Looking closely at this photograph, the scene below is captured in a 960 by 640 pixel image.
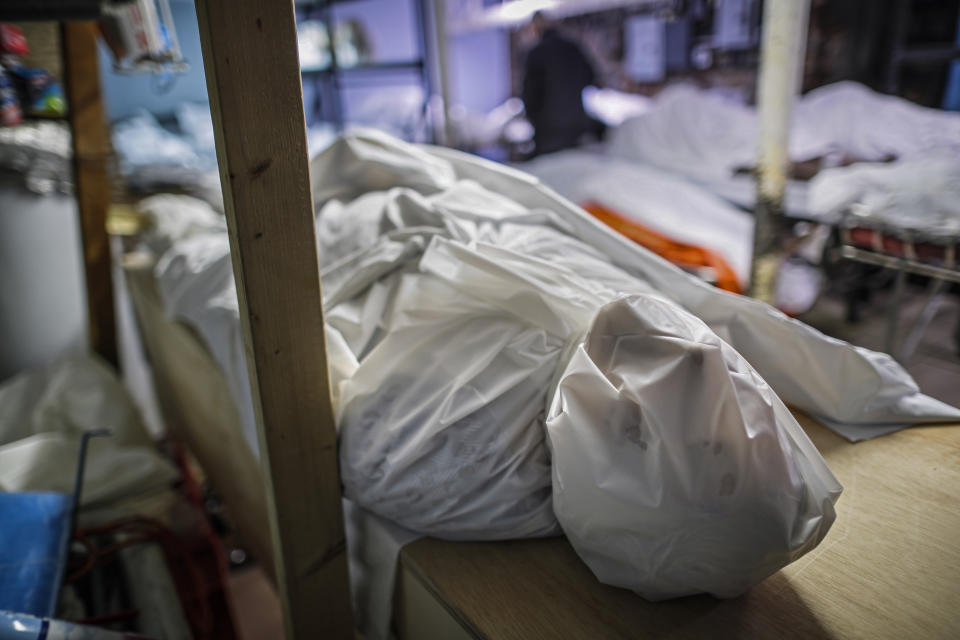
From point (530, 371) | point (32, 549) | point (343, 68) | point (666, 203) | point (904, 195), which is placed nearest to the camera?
point (530, 371)

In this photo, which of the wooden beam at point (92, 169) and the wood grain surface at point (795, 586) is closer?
the wood grain surface at point (795, 586)

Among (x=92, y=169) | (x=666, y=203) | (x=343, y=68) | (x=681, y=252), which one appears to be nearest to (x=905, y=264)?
(x=681, y=252)

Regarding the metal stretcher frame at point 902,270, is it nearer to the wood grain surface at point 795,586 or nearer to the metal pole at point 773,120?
the metal pole at point 773,120

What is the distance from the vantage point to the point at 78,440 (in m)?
1.82

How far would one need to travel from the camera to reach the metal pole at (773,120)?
1744 millimetres

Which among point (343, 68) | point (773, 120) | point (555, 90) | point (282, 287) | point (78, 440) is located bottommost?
point (78, 440)

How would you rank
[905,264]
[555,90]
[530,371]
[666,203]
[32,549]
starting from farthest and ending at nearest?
[555,90] → [666,203] → [905,264] → [32,549] → [530,371]

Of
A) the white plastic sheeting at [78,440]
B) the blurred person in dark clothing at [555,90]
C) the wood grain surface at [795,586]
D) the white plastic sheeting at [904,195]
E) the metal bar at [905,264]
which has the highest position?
the blurred person in dark clothing at [555,90]

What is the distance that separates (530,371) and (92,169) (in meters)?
2.04

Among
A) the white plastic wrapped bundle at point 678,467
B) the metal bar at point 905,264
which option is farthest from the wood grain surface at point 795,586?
the metal bar at point 905,264

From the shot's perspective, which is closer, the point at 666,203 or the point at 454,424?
the point at 454,424

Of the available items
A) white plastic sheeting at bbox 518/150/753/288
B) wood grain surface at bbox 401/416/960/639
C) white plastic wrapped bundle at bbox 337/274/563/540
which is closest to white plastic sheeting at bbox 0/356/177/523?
white plastic wrapped bundle at bbox 337/274/563/540

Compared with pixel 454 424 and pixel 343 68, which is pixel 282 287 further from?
pixel 343 68

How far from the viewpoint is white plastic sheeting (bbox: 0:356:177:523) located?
1.57m
